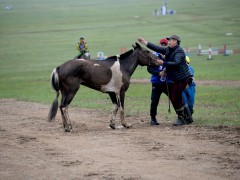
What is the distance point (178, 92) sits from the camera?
14766mm

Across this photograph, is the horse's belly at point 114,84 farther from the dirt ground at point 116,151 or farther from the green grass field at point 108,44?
the green grass field at point 108,44

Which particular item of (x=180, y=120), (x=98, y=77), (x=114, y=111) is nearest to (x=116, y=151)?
(x=114, y=111)

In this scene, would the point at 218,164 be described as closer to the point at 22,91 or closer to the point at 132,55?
the point at 132,55

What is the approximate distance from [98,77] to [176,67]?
192 cm

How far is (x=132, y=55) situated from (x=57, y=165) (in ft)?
17.8

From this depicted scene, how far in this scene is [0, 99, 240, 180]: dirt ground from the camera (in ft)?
32.6

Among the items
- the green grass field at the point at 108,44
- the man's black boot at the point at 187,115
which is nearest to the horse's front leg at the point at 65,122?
the man's black boot at the point at 187,115

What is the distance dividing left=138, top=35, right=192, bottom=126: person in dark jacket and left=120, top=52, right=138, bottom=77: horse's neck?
0.66 metres

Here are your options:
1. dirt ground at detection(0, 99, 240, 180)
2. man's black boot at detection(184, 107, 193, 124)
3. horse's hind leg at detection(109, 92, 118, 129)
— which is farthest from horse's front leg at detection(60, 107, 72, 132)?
man's black boot at detection(184, 107, 193, 124)

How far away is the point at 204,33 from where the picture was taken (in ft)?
196

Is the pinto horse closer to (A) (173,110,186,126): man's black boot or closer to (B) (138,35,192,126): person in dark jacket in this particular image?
(B) (138,35,192,126): person in dark jacket

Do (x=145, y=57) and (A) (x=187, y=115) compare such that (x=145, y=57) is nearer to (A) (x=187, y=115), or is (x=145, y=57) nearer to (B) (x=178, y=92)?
(B) (x=178, y=92)

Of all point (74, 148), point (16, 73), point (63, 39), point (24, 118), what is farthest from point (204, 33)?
point (74, 148)

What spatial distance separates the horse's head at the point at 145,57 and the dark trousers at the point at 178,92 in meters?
0.84
